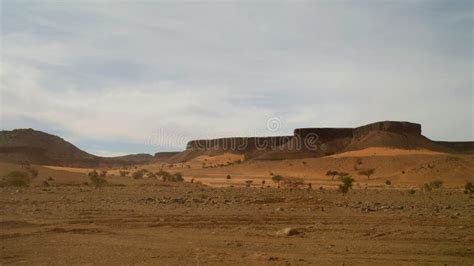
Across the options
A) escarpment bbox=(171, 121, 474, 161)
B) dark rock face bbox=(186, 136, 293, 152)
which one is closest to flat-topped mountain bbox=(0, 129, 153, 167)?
dark rock face bbox=(186, 136, 293, 152)

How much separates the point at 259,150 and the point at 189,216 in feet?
331

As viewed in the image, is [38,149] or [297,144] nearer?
[38,149]

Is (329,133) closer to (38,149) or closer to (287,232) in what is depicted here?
(38,149)

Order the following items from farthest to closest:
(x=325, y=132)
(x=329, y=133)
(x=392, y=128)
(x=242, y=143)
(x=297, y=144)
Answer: (x=242, y=143)
(x=325, y=132)
(x=329, y=133)
(x=297, y=144)
(x=392, y=128)

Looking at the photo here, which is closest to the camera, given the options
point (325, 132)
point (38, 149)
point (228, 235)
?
point (228, 235)

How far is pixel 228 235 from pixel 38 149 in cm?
9885

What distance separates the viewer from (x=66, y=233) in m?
12.4

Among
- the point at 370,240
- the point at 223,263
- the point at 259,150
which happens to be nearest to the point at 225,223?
the point at 370,240

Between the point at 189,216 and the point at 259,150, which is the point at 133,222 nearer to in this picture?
the point at 189,216

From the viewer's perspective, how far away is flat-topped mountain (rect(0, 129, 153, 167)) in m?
95.7

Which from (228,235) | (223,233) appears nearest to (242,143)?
(223,233)

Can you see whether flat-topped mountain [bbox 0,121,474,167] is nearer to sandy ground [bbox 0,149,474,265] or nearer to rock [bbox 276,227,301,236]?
sandy ground [bbox 0,149,474,265]

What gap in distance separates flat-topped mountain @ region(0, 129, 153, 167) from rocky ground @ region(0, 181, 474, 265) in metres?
77.7

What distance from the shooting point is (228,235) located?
12586 millimetres
